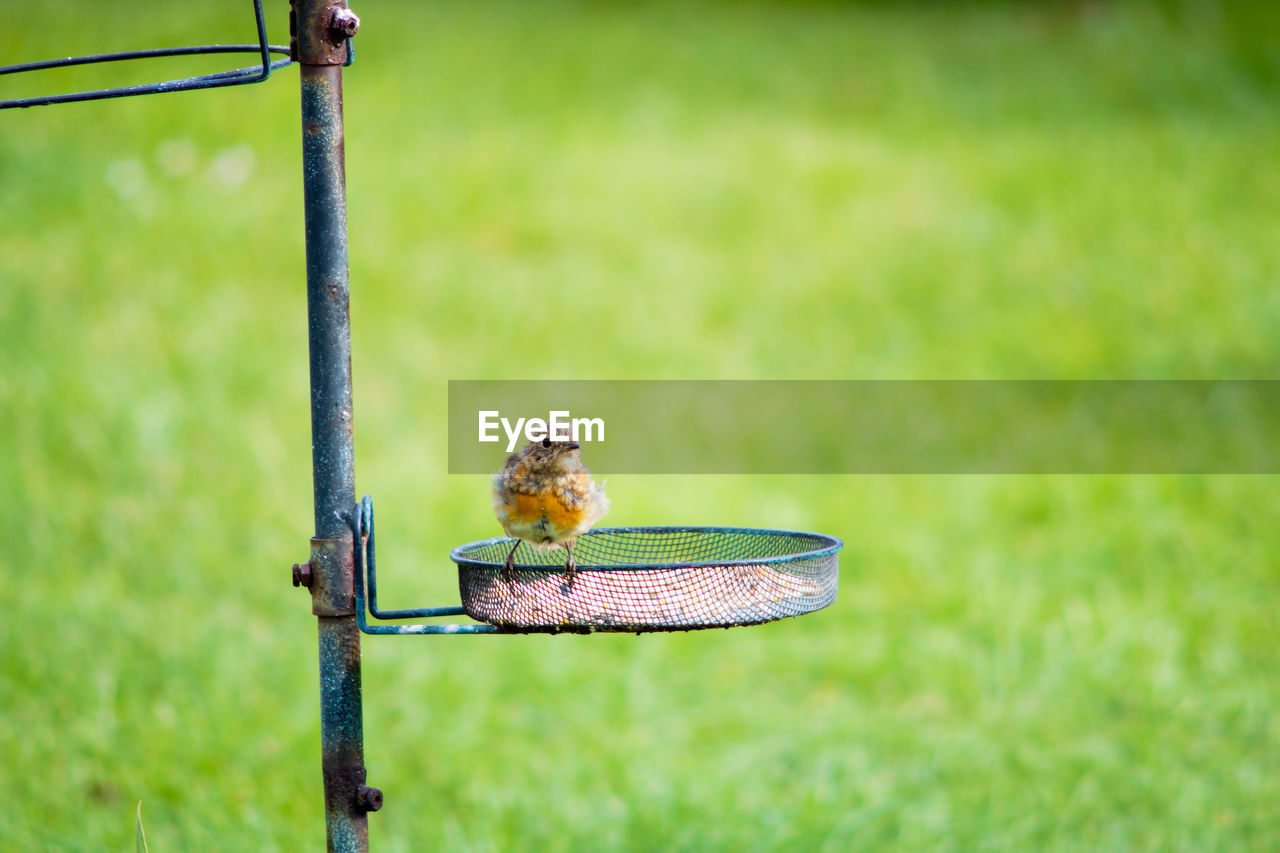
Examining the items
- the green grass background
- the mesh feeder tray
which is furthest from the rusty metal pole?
the green grass background

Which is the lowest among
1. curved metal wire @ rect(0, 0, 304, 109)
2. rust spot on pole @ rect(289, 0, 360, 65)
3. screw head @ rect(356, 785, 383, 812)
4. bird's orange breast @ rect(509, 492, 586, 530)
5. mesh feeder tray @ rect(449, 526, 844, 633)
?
screw head @ rect(356, 785, 383, 812)

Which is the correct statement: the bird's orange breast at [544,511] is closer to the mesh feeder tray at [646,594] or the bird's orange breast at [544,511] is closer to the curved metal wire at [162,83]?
the mesh feeder tray at [646,594]

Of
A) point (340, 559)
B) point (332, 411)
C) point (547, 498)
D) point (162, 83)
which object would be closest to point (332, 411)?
point (332, 411)

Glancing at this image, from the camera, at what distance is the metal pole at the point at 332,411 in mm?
1880

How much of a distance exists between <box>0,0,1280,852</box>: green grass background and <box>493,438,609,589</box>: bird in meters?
1.56

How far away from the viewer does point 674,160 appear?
8.56 meters

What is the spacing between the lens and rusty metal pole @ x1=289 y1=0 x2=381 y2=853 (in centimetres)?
188

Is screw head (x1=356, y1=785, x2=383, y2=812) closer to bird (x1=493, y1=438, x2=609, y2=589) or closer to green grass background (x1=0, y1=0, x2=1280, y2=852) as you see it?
bird (x1=493, y1=438, x2=609, y2=589)

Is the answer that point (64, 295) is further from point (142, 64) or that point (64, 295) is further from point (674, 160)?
point (674, 160)

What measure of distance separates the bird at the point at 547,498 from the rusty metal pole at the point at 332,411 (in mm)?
284

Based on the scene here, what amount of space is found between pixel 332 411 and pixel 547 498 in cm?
37

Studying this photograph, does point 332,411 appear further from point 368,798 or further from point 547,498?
point 368,798

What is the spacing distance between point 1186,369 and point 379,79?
585 centimetres

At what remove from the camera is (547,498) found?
2066 mm
